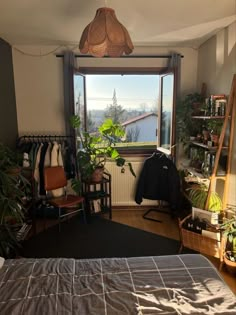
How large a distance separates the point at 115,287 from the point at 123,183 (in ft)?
8.39

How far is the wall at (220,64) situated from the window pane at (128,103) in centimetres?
78

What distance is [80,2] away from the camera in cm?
216

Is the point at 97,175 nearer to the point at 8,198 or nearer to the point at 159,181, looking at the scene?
the point at 159,181

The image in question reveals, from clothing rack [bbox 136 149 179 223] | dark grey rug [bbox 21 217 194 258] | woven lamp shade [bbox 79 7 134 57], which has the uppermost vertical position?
woven lamp shade [bbox 79 7 134 57]

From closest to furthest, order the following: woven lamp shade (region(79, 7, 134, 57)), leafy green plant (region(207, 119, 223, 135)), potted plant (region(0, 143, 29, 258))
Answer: woven lamp shade (region(79, 7, 134, 57)) < potted plant (region(0, 143, 29, 258)) < leafy green plant (region(207, 119, 223, 135))

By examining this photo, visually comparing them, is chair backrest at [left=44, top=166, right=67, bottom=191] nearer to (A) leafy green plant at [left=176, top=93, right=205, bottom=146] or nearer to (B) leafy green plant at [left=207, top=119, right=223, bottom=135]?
(A) leafy green plant at [left=176, top=93, right=205, bottom=146]

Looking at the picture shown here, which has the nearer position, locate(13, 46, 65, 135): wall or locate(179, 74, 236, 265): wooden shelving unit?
locate(179, 74, 236, 265): wooden shelving unit

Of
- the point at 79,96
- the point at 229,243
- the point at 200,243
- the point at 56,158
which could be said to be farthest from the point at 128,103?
the point at 229,243

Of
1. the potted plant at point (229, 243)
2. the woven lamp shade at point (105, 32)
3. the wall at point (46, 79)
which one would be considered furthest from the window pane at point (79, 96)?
the potted plant at point (229, 243)

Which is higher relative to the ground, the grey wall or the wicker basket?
the grey wall

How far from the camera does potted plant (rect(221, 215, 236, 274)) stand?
229 centimetres

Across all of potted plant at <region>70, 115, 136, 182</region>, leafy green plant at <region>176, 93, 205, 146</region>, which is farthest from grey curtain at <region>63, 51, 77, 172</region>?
leafy green plant at <region>176, 93, 205, 146</region>

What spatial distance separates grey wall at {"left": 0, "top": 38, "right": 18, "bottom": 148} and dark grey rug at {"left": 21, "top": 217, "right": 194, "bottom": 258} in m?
1.39

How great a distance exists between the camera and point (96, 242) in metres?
2.96
